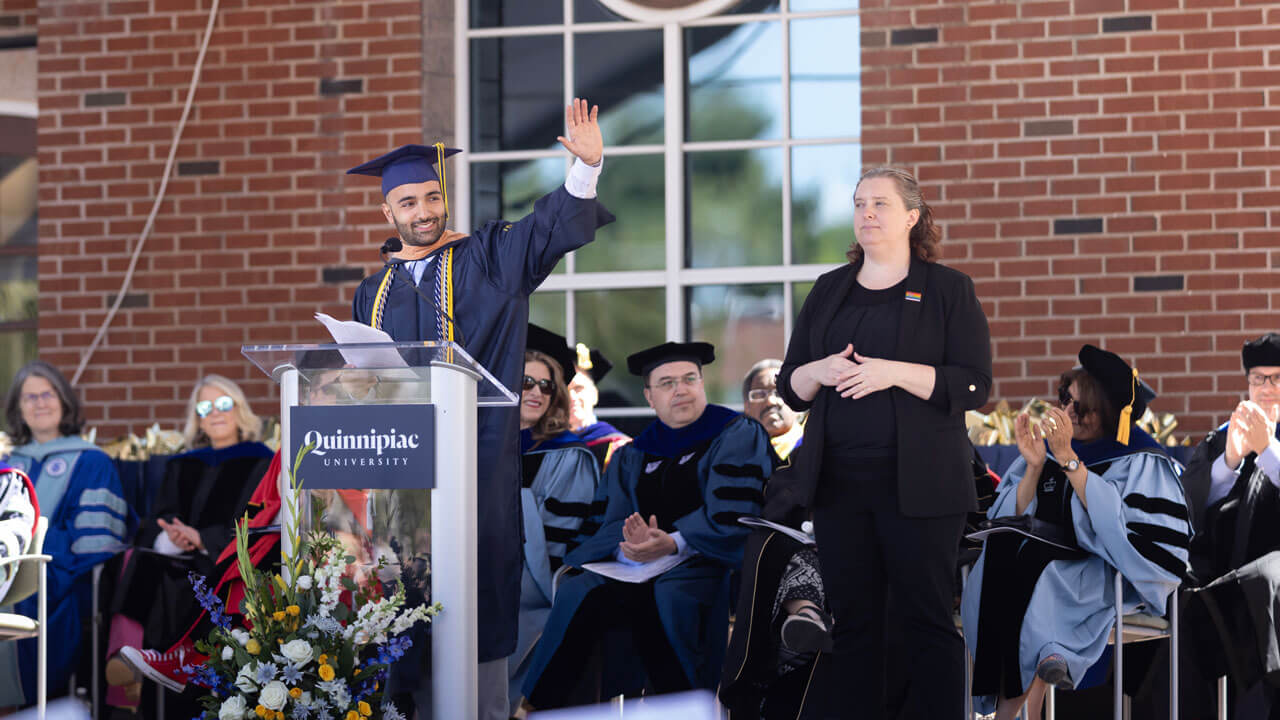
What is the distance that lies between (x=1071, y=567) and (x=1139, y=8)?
2748 millimetres

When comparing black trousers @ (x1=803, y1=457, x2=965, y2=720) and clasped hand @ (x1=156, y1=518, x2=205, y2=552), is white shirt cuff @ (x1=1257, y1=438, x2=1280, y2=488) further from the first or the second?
clasped hand @ (x1=156, y1=518, x2=205, y2=552)

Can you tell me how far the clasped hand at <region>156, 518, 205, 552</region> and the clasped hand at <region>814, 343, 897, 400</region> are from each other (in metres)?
3.09

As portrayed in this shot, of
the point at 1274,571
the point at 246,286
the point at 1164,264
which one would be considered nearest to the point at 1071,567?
the point at 1274,571

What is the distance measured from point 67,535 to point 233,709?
328cm

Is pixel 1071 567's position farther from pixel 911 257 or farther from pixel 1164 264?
pixel 1164 264

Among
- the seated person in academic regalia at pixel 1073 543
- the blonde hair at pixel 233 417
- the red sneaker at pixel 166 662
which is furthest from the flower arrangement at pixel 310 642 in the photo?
the blonde hair at pixel 233 417

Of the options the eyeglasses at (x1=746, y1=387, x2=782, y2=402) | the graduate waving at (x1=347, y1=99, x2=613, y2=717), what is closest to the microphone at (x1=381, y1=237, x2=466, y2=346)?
the graduate waving at (x1=347, y1=99, x2=613, y2=717)

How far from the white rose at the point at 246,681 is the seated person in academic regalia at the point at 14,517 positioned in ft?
7.55

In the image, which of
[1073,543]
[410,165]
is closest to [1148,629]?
[1073,543]

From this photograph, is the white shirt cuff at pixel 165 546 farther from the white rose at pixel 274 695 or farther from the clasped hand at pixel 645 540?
the white rose at pixel 274 695

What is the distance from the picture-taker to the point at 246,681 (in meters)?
2.57

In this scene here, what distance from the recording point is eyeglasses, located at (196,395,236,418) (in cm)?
565

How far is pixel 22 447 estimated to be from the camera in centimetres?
559

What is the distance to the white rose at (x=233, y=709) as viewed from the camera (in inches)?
100.0
